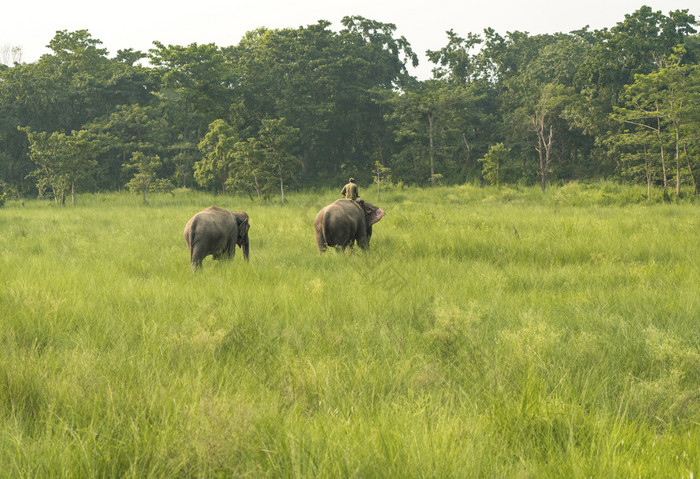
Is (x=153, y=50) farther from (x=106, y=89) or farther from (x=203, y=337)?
(x=203, y=337)

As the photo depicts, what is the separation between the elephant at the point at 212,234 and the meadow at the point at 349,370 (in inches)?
11.3

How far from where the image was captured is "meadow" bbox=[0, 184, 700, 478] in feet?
6.63

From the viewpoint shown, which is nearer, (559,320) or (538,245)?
(559,320)

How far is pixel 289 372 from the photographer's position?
10.0 ft

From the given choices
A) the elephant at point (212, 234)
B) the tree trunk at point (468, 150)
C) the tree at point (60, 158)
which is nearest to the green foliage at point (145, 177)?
the tree at point (60, 158)

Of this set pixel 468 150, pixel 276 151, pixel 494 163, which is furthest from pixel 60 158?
pixel 468 150

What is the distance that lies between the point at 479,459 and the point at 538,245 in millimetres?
7440

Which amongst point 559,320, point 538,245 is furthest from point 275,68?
point 559,320

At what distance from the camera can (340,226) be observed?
8664mm

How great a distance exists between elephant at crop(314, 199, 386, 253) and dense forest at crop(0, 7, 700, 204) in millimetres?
18864

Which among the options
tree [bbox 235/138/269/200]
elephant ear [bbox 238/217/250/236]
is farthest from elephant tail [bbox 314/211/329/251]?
tree [bbox 235/138/269/200]

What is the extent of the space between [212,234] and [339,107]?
1419 inches

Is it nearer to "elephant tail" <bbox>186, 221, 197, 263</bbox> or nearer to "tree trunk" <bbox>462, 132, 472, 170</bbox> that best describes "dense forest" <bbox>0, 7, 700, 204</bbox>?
"tree trunk" <bbox>462, 132, 472, 170</bbox>

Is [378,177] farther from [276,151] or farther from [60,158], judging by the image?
[60,158]
